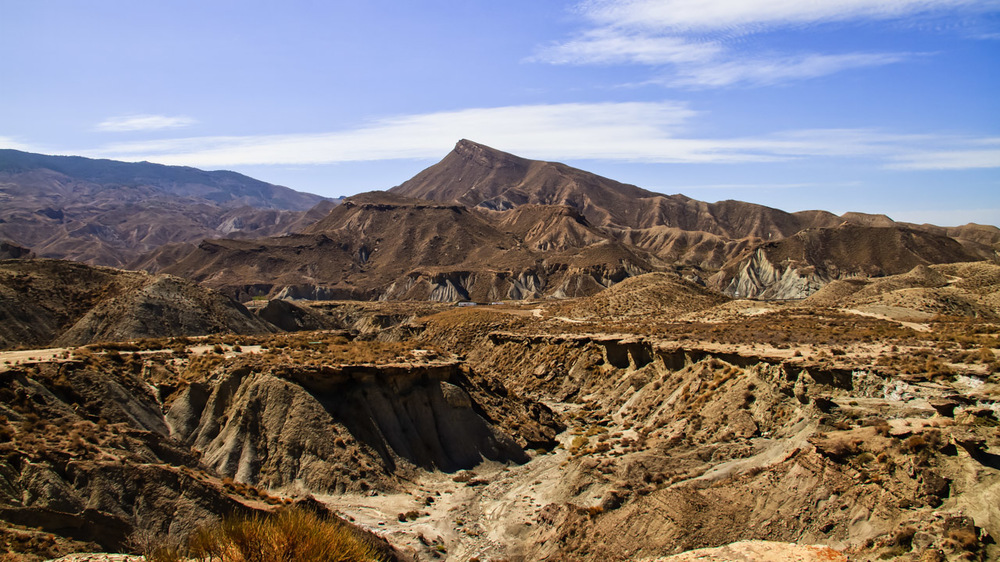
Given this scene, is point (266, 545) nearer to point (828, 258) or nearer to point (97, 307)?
point (97, 307)

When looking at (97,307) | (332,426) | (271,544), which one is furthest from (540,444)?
(97,307)

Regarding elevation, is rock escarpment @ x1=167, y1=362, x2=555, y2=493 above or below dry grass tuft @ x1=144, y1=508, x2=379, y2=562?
below

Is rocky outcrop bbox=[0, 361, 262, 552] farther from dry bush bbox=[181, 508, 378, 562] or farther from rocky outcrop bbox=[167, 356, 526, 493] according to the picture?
rocky outcrop bbox=[167, 356, 526, 493]

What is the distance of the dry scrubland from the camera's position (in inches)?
710

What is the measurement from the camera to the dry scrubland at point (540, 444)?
18031 mm

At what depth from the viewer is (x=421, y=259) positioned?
165375mm

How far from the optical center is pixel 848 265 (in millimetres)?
145000

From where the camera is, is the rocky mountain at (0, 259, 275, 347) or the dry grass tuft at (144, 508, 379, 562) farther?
the rocky mountain at (0, 259, 275, 347)

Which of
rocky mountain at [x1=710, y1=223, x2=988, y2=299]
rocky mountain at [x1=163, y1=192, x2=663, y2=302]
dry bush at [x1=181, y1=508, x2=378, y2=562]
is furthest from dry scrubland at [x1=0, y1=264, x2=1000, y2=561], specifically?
rocky mountain at [x1=710, y1=223, x2=988, y2=299]

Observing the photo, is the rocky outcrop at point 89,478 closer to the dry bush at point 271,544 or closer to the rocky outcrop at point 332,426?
the dry bush at point 271,544

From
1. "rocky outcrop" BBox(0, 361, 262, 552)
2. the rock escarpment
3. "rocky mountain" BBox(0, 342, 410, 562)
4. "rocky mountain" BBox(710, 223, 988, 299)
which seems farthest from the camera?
"rocky mountain" BBox(710, 223, 988, 299)

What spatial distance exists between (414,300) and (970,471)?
122 meters

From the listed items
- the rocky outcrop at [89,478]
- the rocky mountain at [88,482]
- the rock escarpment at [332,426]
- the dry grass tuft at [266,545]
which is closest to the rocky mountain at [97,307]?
the rock escarpment at [332,426]

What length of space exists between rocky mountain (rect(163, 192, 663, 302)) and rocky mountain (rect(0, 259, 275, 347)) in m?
74.7
